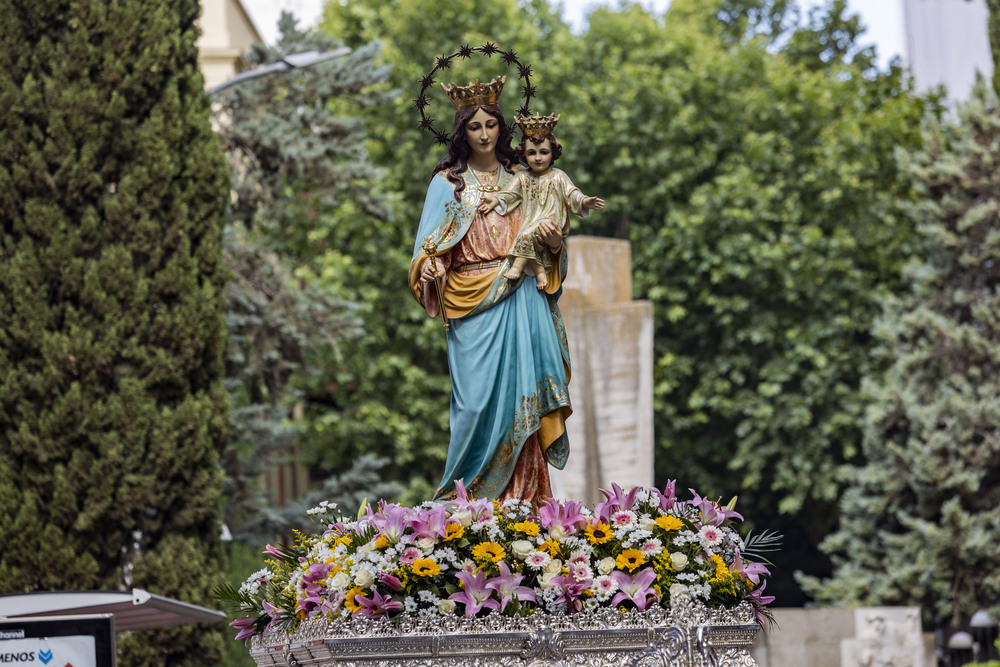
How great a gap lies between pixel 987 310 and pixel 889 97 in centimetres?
986

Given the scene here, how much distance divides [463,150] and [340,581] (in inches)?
99.7

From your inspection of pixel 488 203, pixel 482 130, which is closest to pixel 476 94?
pixel 482 130

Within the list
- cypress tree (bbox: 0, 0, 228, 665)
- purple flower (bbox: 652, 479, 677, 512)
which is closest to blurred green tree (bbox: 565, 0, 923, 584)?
cypress tree (bbox: 0, 0, 228, 665)

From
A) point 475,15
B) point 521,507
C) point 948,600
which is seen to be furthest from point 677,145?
point 521,507

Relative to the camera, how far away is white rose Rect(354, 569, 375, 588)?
18.1 feet

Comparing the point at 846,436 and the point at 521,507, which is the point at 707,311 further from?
the point at 521,507

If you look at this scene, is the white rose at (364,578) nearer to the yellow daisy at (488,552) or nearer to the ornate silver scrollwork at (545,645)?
the yellow daisy at (488,552)

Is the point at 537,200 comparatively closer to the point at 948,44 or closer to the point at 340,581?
the point at 340,581

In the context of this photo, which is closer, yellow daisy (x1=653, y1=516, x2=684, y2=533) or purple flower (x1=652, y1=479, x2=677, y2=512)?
yellow daisy (x1=653, y1=516, x2=684, y2=533)

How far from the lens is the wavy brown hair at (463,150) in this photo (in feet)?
23.3

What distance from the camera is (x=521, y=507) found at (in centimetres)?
593

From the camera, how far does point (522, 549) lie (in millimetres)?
5625

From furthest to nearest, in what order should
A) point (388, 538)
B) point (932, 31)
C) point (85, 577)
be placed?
point (932, 31)
point (85, 577)
point (388, 538)

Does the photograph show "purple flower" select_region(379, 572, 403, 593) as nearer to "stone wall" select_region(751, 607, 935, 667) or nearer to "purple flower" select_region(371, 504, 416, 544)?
"purple flower" select_region(371, 504, 416, 544)
